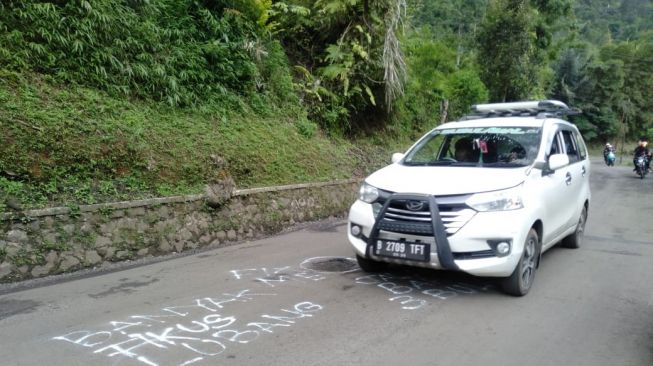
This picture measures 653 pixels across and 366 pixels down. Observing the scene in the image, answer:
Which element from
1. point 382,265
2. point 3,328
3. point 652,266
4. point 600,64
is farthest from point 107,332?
point 600,64

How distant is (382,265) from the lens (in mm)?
5883

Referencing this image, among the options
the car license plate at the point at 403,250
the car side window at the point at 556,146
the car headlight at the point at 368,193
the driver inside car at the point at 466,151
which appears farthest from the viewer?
the car side window at the point at 556,146

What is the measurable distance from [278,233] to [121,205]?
2871mm

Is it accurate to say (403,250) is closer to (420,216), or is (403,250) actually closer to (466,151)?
(420,216)

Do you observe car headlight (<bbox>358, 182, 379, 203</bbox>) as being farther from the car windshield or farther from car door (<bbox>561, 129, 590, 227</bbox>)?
car door (<bbox>561, 129, 590, 227</bbox>)

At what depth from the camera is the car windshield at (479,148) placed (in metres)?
5.86

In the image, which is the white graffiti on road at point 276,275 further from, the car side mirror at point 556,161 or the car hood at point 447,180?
the car side mirror at point 556,161

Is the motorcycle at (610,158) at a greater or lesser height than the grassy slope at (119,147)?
lesser

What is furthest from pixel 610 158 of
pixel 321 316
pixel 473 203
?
pixel 321 316

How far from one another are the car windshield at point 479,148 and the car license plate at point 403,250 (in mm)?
1412

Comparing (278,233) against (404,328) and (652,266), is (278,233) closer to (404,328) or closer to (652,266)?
(404,328)

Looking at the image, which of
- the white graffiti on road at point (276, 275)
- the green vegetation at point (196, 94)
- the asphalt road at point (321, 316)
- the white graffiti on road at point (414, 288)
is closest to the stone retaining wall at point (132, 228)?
the green vegetation at point (196, 94)

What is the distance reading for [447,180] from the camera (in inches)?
202

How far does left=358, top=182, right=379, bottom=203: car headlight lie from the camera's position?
5305mm
